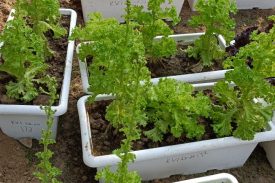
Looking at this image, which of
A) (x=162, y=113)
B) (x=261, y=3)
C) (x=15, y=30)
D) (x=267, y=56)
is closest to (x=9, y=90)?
(x=15, y=30)

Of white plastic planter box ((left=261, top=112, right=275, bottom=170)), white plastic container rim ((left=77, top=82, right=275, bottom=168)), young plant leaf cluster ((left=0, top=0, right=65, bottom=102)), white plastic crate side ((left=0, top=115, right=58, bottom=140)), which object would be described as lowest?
white plastic planter box ((left=261, top=112, right=275, bottom=170))

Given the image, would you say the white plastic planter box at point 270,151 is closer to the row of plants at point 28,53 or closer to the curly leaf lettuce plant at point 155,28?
the curly leaf lettuce plant at point 155,28

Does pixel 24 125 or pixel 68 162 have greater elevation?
pixel 24 125

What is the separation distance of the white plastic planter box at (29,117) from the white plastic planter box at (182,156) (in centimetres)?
12

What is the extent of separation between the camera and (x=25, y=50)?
92.7 inches

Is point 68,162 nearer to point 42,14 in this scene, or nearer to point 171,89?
point 171,89

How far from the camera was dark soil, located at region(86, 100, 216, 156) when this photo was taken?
237 centimetres

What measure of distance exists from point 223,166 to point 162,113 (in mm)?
610

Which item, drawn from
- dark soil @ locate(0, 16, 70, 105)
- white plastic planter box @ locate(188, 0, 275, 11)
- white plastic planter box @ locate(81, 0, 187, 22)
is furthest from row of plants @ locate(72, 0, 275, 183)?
white plastic planter box @ locate(188, 0, 275, 11)

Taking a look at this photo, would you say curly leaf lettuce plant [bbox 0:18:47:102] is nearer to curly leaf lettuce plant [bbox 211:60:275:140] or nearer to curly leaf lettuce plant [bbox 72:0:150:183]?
curly leaf lettuce plant [bbox 72:0:150:183]

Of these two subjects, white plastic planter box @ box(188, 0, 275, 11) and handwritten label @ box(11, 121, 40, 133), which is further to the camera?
white plastic planter box @ box(188, 0, 275, 11)

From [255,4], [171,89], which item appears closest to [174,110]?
[171,89]

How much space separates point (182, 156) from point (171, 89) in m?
0.40

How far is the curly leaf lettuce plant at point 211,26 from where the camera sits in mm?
2643
